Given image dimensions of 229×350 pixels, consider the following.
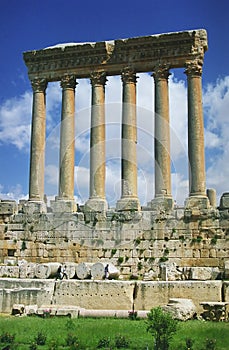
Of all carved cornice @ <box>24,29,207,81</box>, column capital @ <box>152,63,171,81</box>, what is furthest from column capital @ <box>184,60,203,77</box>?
column capital @ <box>152,63,171,81</box>

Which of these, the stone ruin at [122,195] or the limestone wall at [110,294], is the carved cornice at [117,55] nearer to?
the stone ruin at [122,195]

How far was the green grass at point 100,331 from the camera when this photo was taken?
1322 centimetres

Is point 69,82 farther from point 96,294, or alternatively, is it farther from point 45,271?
point 96,294

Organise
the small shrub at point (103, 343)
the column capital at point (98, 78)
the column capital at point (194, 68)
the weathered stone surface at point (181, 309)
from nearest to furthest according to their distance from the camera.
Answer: the small shrub at point (103, 343) → the weathered stone surface at point (181, 309) → the column capital at point (194, 68) → the column capital at point (98, 78)

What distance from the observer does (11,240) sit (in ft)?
90.3

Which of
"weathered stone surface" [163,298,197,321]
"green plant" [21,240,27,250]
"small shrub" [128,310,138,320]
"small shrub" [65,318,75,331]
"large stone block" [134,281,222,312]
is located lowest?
"small shrub" [65,318,75,331]

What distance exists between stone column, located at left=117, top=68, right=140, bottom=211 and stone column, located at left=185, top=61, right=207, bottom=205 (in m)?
3.08

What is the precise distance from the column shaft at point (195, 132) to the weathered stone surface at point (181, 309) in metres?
9.58

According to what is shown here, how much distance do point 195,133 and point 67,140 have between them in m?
7.47

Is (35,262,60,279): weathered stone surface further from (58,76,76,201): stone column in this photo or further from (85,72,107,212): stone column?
(58,76,76,201): stone column

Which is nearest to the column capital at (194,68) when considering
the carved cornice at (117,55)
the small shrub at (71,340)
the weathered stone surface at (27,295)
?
the carved cornice at (117,55)

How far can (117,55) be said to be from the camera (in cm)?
2842

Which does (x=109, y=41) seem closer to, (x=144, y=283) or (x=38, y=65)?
(x=38, y=65)

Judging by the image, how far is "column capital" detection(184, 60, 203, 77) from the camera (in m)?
27.1
